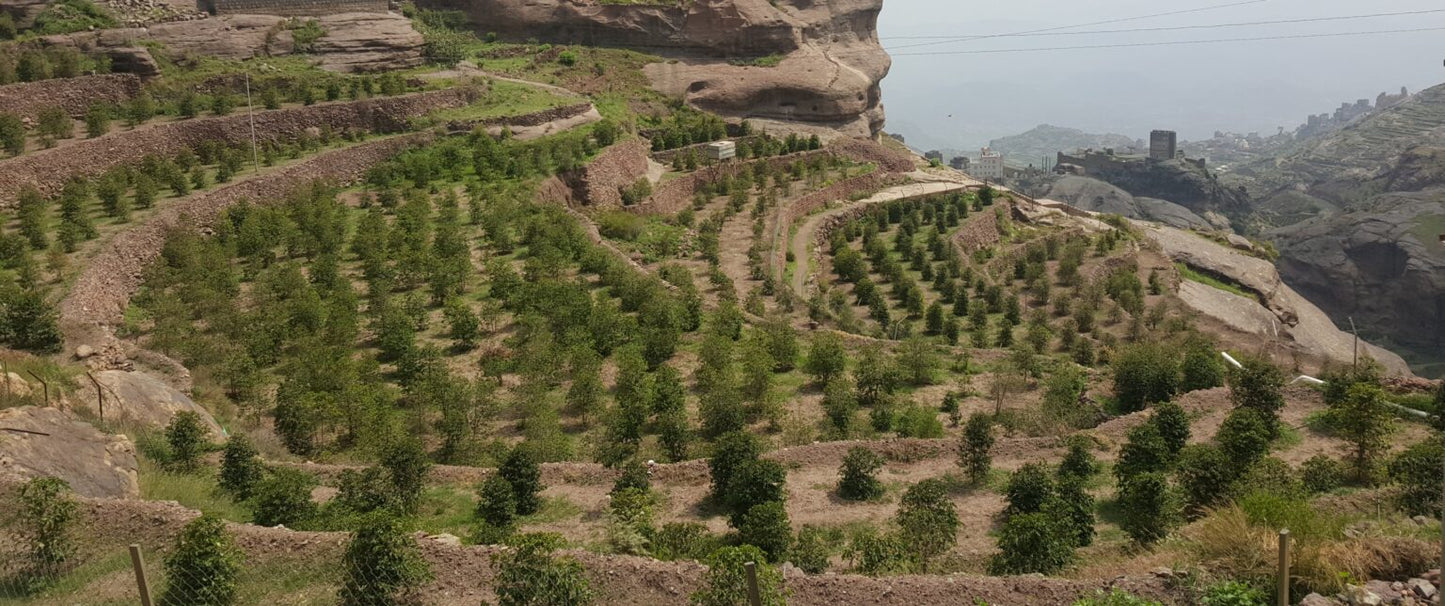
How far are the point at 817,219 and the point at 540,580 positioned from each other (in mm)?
34221

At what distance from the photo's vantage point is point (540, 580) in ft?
27.3

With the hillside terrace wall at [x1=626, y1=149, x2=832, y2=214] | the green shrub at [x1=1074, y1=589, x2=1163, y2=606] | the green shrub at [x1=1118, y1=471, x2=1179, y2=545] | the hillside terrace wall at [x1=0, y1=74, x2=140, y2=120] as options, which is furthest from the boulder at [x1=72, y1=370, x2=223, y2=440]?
the hillside terrace wall at [x1=626, y1=149, x2=832, y2=214]

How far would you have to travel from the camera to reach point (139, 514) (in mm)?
10211

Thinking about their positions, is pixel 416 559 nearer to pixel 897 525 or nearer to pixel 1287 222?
pixel 897 525

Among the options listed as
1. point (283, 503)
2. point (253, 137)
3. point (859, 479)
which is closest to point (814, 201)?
point (253, 137)

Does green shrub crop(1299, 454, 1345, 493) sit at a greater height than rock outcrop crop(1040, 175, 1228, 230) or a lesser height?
greater

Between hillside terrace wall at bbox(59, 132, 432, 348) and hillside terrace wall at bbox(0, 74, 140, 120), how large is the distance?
7.23 metres

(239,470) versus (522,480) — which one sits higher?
(239,470)

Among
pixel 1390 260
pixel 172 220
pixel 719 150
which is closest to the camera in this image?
pixel 172 220

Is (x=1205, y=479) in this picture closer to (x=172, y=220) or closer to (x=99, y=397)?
(x=99, y=397)

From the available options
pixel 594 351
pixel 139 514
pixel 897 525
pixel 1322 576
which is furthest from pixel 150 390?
pixel 1322 576

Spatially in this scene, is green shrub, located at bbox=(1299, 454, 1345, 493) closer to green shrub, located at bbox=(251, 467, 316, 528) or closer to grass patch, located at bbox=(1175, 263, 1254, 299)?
green shrub, located at bbox=(251, 467, 316, 528)

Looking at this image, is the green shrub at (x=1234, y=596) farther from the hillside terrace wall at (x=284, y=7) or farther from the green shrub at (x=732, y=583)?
the hillside terrace wall at (x=284, y=7)

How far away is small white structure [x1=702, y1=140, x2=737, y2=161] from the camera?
4353 centimetres
